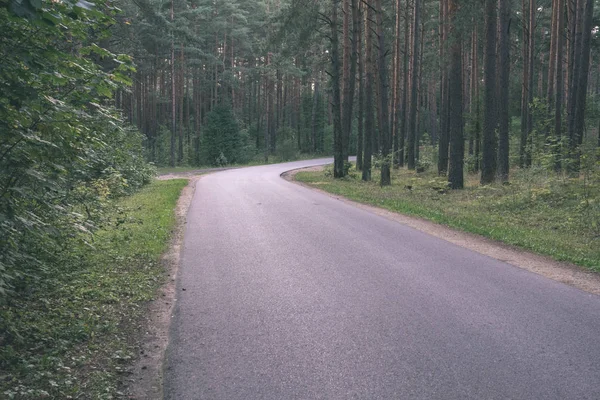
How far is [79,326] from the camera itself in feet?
16.4

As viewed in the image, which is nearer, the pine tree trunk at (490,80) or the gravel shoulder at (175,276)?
the gravel shoulder at (175,276)

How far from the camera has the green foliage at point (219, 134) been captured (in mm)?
47031

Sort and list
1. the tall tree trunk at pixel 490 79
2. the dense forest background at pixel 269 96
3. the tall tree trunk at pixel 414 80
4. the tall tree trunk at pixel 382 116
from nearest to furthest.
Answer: the dense forest background at pixel 269 96 < the tall tree trunk at pixel 490 79 < the tall tree trunk at pixel 382 116 < the tall tree trunk at pixel 414 80

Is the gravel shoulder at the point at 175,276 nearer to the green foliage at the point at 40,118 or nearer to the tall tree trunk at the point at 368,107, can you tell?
the green foliage at the point at 40,118

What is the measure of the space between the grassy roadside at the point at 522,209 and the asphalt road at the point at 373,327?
6.82ft

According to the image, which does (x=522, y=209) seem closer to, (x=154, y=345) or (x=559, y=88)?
(x=559, y=88)

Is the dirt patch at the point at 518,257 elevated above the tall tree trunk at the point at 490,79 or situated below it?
below

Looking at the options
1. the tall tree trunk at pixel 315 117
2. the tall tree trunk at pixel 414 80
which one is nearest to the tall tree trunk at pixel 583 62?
the tall tree trunk at pixel 414 80

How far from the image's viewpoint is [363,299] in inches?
242

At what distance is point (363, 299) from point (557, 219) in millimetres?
9328

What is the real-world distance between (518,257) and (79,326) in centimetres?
715

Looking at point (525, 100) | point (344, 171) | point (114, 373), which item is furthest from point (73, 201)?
point (525, 100)

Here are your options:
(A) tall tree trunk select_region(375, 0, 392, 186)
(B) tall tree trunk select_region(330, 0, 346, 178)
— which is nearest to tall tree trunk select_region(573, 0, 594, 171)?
(A) tall tree trunk select_region(375, 0, 392, 186)

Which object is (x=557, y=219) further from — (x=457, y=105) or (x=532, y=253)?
(x=457, y=105)
